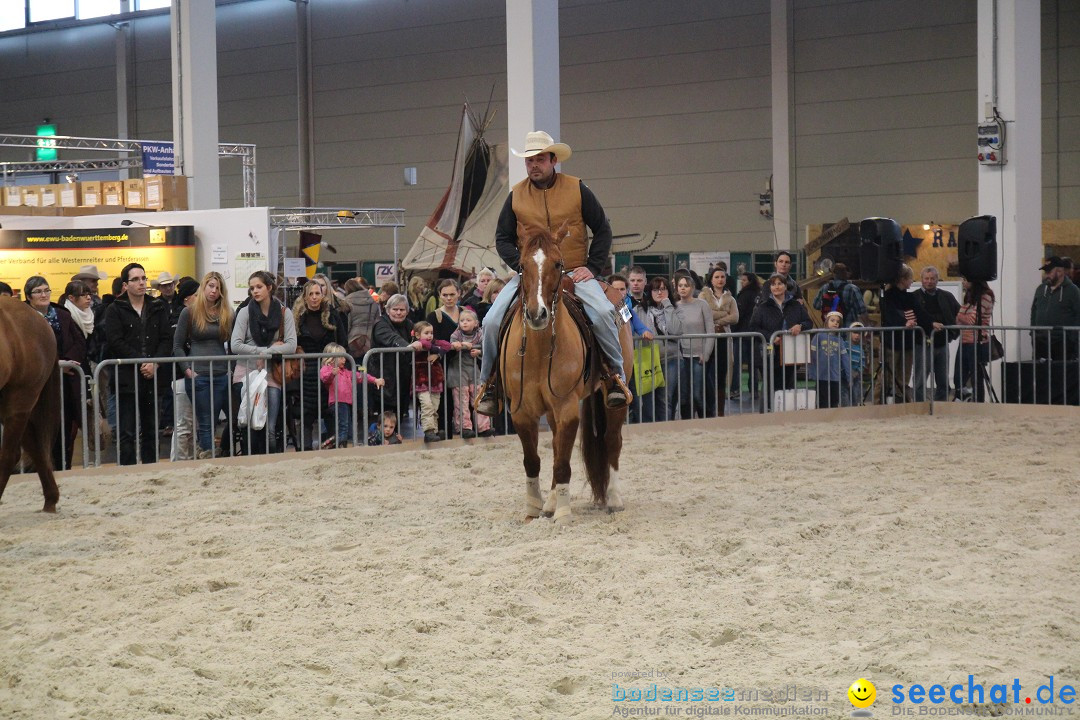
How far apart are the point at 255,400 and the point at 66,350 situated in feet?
5.06

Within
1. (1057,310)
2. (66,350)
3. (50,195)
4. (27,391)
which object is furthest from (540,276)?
(50,195)

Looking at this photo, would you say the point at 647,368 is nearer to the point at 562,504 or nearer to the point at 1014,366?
the point at 562,504

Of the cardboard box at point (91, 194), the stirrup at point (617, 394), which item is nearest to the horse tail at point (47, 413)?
the stirrup at point (617, 394)

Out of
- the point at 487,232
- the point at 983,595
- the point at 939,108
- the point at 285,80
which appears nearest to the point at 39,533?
the point at 983,595

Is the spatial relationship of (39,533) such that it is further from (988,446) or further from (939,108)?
(939,108)

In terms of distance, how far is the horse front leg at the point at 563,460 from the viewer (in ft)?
21.9

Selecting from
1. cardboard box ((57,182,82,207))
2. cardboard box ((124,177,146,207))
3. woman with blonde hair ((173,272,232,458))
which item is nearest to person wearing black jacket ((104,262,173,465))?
woman with blonde hair ((173,272,232,458))

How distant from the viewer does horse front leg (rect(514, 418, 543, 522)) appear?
6844 millimetres

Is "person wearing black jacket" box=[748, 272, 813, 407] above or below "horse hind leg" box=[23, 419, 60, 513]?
above

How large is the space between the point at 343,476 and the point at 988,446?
5.44 m

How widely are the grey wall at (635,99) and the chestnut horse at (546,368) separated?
1772 cm

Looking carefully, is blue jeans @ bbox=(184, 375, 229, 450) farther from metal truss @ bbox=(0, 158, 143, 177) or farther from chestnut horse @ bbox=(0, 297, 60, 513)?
metal truss @ bbox=(0, 158, 143, 177)

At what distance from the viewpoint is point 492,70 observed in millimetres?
27484

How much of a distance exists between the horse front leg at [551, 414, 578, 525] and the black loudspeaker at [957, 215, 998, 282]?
781 centimetres
